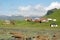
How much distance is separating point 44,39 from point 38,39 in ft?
3.61

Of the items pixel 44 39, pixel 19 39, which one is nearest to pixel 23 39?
pixel 19 39

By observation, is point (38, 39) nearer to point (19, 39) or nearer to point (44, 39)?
point (44, 39)

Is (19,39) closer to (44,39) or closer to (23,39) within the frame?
(23,39)

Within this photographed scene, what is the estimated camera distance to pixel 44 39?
40.4m

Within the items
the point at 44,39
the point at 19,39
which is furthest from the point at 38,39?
the point at 19,39

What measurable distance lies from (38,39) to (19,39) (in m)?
3.91

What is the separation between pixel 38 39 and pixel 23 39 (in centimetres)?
304

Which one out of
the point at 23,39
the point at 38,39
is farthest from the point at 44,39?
the point at 23,39

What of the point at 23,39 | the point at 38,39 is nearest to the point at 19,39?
the point at 23,39

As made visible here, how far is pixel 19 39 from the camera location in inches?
1521

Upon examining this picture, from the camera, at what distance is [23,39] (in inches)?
1544

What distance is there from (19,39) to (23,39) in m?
0.88

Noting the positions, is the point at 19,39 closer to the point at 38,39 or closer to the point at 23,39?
the point at 23,39
